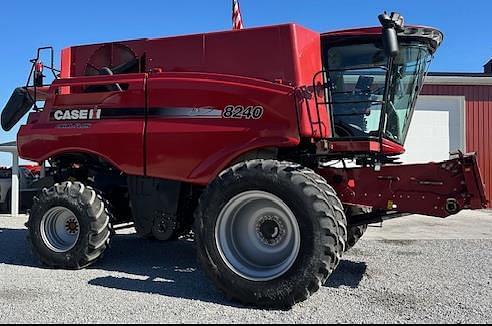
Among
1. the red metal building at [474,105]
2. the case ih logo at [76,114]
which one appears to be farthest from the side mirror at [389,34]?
the red metal building at [474,105]

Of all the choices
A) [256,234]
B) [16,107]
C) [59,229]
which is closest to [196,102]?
[256,234]

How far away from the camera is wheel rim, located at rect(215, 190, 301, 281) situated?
5.62 m

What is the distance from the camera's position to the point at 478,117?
54.5ft

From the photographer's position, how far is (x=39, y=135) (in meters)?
7.53

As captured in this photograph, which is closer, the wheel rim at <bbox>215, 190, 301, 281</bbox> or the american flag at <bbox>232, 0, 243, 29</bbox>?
the wheel rim at <bbox>215, 190, 301, 281</bbox>

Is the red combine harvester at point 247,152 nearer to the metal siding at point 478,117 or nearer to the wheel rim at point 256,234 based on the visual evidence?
the wheel rim at point 256,234

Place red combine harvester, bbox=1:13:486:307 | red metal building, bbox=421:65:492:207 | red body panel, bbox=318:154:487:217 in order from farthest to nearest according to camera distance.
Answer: red metal building, bbox=421:65:492:207 → red body panel, bbox=318:154:487:217 → red combine harvester, bbox=1:13:486:307

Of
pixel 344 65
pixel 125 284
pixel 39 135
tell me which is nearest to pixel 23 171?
pixel 39 135

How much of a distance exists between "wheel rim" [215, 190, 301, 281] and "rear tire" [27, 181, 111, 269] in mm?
1969

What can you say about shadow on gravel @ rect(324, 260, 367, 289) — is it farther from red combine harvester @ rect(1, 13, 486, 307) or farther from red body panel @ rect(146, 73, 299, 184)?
red body panel @ rect(146, 73, 299, 184)

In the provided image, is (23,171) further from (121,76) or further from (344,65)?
(344,65)

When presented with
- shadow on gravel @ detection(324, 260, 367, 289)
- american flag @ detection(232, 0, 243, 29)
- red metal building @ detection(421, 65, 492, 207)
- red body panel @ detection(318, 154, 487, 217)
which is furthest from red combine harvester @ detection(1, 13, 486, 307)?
red metal building @ detection(421, 65, 492, 207)

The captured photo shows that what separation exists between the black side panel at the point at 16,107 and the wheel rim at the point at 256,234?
162 inches

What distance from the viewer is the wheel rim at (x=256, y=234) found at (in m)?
5.62
